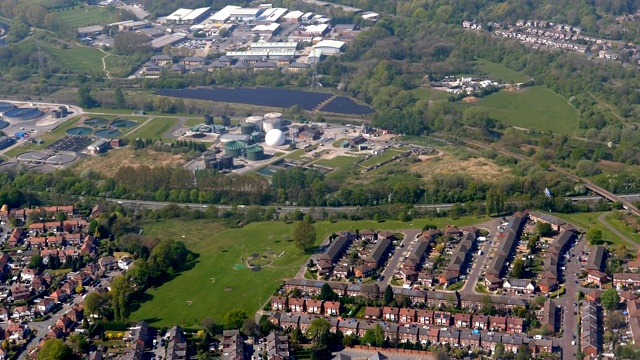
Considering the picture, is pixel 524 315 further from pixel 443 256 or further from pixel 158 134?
pixel 158 134

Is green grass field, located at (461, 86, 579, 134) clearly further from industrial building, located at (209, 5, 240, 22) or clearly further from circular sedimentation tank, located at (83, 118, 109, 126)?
industrial building, located at (209, 5, 240, 22)

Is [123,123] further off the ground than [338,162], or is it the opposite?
[338,162]

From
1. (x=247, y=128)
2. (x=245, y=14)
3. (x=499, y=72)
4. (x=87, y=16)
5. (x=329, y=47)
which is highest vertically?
(x=245, y=14)

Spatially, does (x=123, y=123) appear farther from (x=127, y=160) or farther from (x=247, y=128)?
(x=247, y=128)

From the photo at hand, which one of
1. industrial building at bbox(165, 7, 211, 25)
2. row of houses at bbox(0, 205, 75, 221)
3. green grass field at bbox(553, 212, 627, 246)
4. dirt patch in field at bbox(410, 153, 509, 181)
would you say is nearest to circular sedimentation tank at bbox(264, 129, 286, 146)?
dirt patch in field at bbox(410, 153, 509, 181)

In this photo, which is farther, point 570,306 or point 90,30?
point 90,30

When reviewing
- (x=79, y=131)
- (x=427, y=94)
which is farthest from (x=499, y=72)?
(x=79, y=131)

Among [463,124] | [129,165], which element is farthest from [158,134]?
[463,124]
